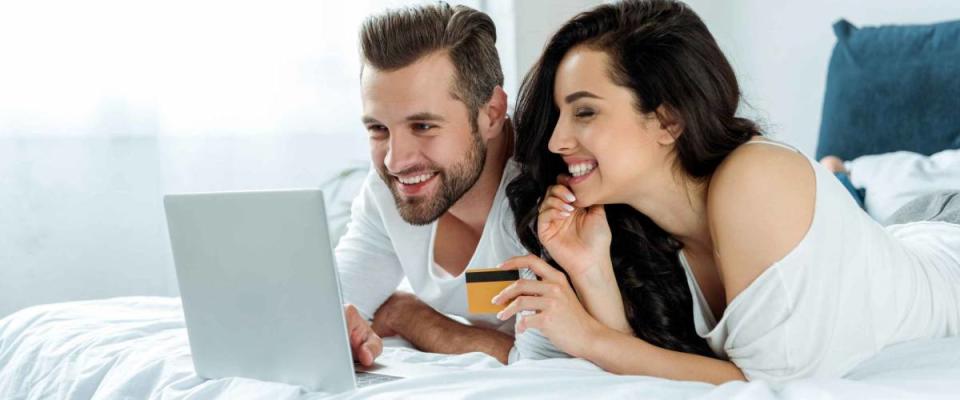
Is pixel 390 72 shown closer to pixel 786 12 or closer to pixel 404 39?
pixel 404 39

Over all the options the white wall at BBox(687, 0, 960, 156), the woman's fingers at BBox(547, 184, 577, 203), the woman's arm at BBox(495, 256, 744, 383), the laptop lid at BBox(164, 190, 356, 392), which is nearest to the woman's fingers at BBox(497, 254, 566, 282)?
the woman's arm at BBox(495, 256, 744, 383)

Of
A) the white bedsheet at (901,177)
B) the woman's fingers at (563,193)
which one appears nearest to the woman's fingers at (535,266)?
the woman's fingers at (563,193)

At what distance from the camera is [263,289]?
1.42 m

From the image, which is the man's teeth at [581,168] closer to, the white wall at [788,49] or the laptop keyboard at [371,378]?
the laptop keyboard at [371,378]

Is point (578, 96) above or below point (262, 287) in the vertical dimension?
above

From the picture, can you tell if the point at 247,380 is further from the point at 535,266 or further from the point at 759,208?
the point at 759,208

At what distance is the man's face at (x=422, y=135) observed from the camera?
180cm

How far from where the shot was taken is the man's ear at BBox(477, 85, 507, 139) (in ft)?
6.28

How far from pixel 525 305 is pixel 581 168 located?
0.79 feet

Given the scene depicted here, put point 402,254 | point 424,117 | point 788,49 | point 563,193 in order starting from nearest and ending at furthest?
1. point 563,193
2. point 424,117
3. point 402,254
4. point 788,49

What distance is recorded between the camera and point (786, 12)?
3.19 metres

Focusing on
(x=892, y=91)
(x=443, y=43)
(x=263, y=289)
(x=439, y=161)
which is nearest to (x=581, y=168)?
(x=439, y=161)

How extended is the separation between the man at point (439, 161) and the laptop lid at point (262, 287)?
230mm

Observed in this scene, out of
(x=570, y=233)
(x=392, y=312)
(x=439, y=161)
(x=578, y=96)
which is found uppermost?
(x=578, y=96)
